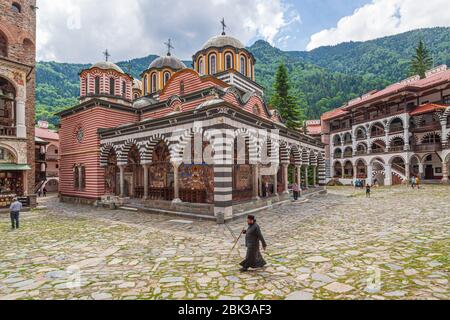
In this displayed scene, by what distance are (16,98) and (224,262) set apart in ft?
63.4

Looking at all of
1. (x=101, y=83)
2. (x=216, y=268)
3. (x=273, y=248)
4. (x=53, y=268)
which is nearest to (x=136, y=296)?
(x=216, y=268)

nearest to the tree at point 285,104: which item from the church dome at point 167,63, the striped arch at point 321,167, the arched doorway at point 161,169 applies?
→ the striped arch at point 321,167

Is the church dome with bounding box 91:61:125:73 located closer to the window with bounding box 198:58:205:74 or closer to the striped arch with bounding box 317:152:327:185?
the window with bounding box 198:58:205:74

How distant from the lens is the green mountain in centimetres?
6663

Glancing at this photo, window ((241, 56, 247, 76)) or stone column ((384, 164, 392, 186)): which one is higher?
window ((241, 56, 247, 76))

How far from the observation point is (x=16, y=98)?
1686 cm

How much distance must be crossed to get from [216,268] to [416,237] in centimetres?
615

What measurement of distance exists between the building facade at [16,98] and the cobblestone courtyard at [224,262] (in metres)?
9.40

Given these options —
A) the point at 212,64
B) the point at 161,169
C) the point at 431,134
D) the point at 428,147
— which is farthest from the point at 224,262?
the point at 431,134

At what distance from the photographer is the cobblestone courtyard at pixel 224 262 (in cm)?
430

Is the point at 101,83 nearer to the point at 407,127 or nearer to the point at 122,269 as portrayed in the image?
the point at 122,269

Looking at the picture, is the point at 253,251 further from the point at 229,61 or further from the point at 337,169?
the point at 337,169

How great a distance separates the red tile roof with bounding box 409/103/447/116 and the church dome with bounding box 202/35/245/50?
2472 cm

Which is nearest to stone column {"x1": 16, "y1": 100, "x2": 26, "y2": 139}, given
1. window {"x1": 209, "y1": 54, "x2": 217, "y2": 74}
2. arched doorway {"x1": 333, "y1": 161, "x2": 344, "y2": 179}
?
window {"x1": 209, "y1": 54, "x2": 217, "y2": 74}
